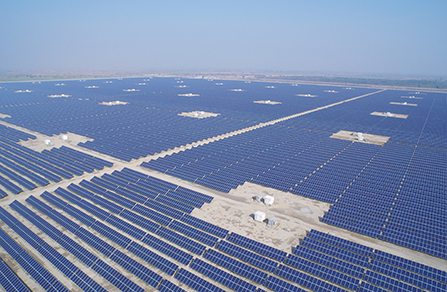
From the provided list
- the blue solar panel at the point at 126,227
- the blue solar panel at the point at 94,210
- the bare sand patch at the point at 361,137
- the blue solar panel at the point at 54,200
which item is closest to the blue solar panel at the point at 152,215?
the blue solar panel at the point at 126,227

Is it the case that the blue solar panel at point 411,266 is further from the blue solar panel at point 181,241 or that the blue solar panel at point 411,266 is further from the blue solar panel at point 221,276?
the blue solar panel at point 181,241

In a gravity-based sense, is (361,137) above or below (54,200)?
above

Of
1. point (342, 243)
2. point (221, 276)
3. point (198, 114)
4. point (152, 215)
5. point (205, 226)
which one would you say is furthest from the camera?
point (198, 114)

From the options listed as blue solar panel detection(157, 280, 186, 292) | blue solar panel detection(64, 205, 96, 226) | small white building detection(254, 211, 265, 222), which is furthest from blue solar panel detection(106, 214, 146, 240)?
small white building detection(254, 211, 265, 222)

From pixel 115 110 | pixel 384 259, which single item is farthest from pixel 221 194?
pixel 115 110

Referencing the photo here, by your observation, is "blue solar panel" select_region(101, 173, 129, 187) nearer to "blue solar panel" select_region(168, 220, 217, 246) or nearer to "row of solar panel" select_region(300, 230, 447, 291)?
"blue solar panel" select_region(168, 220, 217, 246)

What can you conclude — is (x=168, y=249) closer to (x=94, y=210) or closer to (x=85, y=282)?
(x=85, y=282)

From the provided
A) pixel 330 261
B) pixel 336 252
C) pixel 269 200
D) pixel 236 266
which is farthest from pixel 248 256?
pixel 269 200

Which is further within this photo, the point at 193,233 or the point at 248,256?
the point at 193,233

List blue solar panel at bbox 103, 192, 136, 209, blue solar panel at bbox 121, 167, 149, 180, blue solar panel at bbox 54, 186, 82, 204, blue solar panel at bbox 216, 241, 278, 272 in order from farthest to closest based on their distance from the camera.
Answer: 1. blue solar panel at bbox 121, 167, 149, 180
2. blue solar panel at bbox 54, 186, 82, 204
3. blue solar panel at bbox 103, 192, 136, 209
4. blue solar panel at bbox 216, 241, 278, 272
